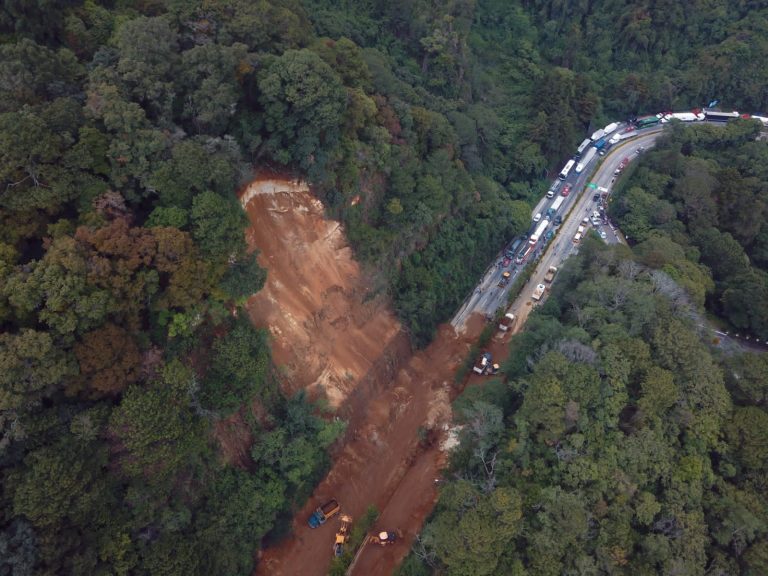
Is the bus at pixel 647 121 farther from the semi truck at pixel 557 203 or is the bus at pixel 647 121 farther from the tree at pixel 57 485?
the tree at pixel 57 485

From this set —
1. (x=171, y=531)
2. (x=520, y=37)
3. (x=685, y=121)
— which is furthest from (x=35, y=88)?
(x=685, y=121)

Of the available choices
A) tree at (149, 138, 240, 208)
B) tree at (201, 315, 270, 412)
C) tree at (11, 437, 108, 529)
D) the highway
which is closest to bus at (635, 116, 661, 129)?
the highway

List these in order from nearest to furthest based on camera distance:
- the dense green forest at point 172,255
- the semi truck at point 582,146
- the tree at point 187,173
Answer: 1. the dense green forest at point 172,255
2. the tree at point 187,173
3. the semi truck at point 582,146

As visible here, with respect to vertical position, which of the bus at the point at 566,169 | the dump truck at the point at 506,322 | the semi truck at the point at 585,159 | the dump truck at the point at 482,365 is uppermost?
the semi truck at the point at 585,159

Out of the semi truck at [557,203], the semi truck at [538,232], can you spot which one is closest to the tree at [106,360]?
the semi truck at [538,232]

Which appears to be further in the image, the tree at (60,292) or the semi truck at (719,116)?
the semi truck at (719,116)

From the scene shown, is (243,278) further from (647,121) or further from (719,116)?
(719,116)

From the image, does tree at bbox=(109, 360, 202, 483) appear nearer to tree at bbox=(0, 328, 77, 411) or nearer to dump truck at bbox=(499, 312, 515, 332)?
tree at bbox=(0, 328, 77, 411)
